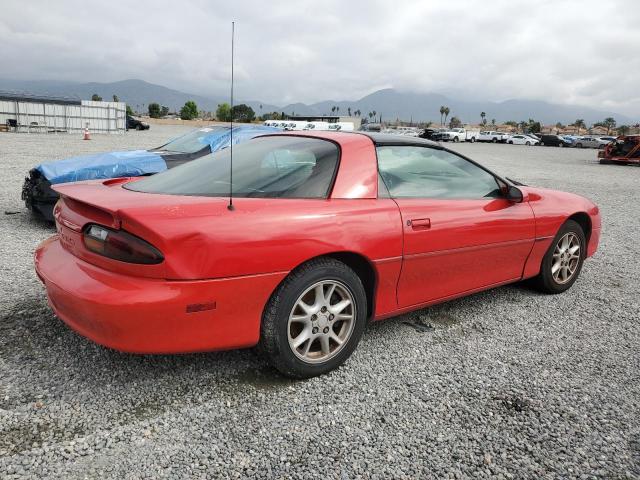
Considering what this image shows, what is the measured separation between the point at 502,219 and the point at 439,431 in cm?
174

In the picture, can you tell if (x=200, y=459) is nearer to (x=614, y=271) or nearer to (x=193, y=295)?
(x=193, y=295)

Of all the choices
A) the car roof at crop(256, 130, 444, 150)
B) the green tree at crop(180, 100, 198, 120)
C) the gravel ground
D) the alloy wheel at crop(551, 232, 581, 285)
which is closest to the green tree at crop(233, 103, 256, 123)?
the car roof at crop(256, 130, 444, 150)

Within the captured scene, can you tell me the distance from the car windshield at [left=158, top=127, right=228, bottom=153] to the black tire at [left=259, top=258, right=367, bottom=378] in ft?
15.0

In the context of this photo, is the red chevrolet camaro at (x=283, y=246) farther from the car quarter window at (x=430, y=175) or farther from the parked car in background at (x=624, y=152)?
the parked car in background at (x=624, y=152)

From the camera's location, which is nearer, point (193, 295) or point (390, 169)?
point (193, 295)

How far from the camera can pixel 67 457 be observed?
74.9 inches

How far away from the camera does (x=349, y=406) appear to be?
7.75ft

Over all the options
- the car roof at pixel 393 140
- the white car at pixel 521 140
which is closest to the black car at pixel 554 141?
the white car at pixel 521 140

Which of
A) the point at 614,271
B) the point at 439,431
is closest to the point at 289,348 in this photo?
the point at 439,431

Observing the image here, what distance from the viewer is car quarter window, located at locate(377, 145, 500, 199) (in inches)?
116

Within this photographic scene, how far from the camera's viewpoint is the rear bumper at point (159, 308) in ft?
6.80

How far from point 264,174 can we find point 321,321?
889 mm

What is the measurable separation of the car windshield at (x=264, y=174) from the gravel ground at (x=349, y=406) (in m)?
0.99

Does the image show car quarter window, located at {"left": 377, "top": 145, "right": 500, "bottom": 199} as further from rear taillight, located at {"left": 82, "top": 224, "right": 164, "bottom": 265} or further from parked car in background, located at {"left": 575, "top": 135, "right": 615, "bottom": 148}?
parked car in background, located at {"left": 575, "top": 135, "right": 615, "bottom": 148}
